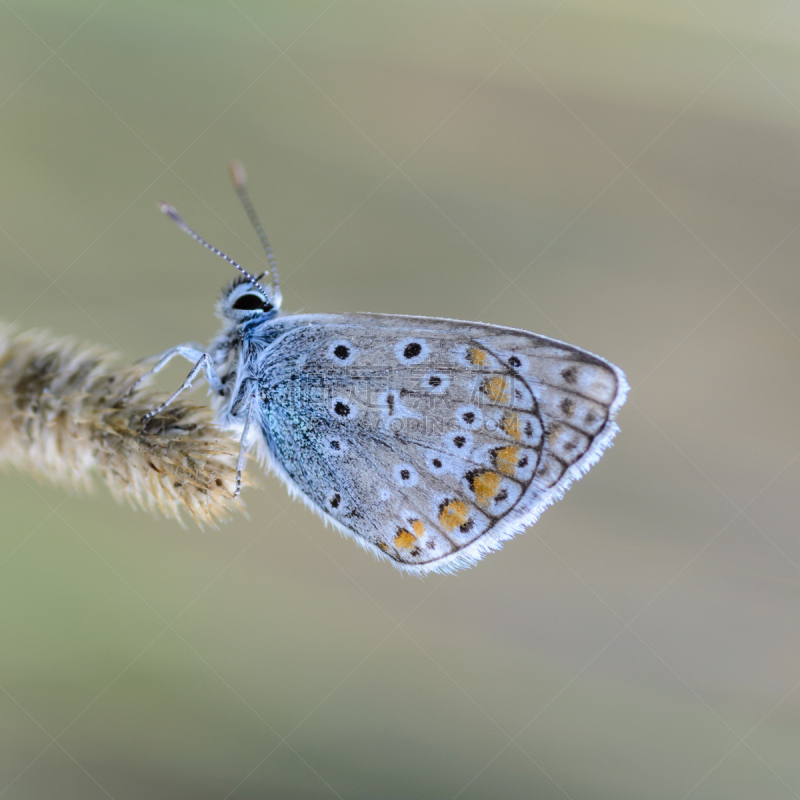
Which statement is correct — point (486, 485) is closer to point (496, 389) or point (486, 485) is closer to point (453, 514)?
point (453, 514)

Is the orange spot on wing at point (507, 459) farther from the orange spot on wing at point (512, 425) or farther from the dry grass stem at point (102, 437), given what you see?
the dry grass stem at point (102, 437)

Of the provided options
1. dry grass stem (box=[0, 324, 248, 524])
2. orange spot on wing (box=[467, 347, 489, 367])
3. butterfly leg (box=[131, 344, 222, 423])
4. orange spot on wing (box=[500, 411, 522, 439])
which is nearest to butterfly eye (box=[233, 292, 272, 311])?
butterfly leg (box=[131, 344, 222, 423])

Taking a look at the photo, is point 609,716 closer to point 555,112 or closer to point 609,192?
point 609,192

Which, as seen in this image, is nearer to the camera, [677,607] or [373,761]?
[373,761]

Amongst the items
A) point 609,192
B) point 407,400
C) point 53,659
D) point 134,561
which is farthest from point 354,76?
point 53,659

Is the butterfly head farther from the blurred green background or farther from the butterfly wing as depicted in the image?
the blurred green background

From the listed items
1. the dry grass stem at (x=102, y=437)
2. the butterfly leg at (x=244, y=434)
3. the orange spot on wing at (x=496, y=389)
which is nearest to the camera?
the dry grass stem at (x=102, y=437)

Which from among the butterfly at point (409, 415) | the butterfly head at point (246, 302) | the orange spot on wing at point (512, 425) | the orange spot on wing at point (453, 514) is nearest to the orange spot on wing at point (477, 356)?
the butterfly at point (409, 415)
